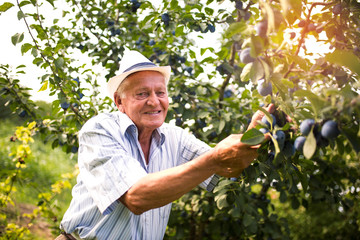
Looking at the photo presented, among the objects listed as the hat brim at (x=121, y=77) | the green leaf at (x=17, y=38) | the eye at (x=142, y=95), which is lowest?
the eye at (x=142, y=95)

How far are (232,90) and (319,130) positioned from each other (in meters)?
2.61

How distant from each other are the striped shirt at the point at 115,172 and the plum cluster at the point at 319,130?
2.13 feet

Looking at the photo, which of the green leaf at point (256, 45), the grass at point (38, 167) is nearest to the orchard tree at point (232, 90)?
the green leaf at point (256, 45)

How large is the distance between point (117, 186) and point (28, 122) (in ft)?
5.61

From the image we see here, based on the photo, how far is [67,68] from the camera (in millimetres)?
2562

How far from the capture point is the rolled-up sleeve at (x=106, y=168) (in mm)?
1352

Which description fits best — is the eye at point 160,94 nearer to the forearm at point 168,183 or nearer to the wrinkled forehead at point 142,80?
the wrinkled forehead at point 142,80

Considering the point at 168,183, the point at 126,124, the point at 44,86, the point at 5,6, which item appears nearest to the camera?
the point at 168,183

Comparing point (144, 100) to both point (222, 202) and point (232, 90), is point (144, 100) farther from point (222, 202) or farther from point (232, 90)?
point (232, 90)

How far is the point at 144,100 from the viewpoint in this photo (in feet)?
5.69

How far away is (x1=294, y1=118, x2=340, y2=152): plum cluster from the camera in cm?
82

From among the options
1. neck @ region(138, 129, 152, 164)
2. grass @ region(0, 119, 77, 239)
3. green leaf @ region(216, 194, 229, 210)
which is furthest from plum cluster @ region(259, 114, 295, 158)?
grass @ region(0, 119, 77, 239)

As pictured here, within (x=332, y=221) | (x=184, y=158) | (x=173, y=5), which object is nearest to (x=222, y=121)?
(x=184, y=158)

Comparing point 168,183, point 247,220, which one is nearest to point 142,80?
point 168,183
